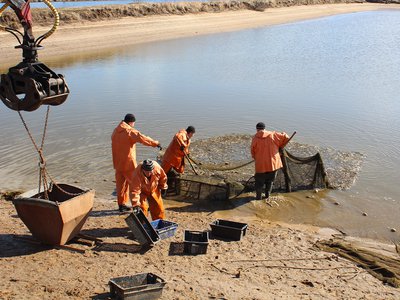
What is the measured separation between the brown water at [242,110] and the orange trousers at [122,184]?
162 cm

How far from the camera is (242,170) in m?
11.2

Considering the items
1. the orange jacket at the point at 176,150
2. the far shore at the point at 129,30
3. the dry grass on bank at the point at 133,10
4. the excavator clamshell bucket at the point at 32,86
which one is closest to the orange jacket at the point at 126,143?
the orange jacket at the point at 176,150

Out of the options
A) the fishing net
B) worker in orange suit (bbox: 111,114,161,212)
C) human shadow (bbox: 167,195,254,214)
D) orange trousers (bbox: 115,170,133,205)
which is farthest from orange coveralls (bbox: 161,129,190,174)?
orange trousers (bbox: 115,170,133,205)

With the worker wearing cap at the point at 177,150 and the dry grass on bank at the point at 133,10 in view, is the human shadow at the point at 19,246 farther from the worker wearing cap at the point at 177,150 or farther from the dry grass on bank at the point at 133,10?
the dry grass on bank at the point at 133,10

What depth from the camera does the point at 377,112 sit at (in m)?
16.7

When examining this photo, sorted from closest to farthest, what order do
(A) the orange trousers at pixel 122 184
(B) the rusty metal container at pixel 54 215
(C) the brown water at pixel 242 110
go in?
(B) the rusty metal container at pixel 54 215 < (A) the orange trousers at pixel 122 184 < (C) the brown water at pixel 242 110

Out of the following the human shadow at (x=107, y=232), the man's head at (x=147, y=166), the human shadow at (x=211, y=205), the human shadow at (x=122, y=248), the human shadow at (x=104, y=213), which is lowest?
the human shadow at (x=211, y=205)

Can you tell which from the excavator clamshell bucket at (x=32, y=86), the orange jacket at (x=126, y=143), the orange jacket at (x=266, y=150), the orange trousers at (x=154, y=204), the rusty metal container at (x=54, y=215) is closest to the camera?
the excavator clamshell bucket at (x=32, y=86)

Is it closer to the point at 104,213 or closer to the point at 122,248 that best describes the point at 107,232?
the point at 122,248

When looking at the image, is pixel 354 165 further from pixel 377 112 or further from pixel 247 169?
pixel 377 112

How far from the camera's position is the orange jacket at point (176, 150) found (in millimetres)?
9562

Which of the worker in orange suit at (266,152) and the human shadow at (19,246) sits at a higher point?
the worker in orange suit at (266,152)

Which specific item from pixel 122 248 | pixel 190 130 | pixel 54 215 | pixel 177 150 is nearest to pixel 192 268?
pixel 122 248

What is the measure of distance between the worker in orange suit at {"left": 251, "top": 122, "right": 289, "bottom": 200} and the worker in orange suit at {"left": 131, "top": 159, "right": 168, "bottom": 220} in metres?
2.40
